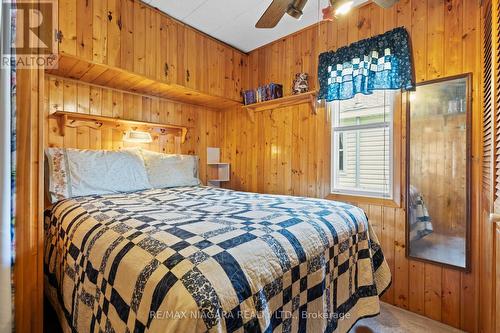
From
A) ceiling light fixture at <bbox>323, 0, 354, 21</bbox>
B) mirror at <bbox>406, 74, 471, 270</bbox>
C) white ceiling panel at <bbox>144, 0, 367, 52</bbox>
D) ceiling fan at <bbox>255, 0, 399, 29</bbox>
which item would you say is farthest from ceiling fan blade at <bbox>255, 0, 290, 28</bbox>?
mirror at <bbox>406, 74, 471, 270</bbox>

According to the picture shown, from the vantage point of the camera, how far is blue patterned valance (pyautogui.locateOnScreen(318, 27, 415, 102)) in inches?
83.6

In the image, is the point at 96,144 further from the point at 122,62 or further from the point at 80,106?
the point at 122,62

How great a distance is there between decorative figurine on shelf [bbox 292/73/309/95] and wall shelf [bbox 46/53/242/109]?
85 centimetres

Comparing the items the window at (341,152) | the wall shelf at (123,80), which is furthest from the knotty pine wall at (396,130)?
the wall shelf at (123,80)

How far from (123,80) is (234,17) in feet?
4.28

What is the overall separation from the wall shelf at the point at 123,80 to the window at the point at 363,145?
56.1 inches

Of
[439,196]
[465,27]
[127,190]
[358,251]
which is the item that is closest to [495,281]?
[358,251]

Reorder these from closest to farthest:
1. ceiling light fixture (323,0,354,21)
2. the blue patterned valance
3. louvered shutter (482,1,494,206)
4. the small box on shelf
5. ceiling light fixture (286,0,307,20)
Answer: ceiling light fixture (323,0,354,21)
ceiling light fixture (286,0,307,20)
louvered shutter (482,1,494,206)
the blue patterned valance
the small box on shelf

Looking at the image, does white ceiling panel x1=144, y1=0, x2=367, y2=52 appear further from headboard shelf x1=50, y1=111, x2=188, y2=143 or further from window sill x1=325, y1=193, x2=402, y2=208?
window sill x1=325, y1=193, x2=402, y2=208

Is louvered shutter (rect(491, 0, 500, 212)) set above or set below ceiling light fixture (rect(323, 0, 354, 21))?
below

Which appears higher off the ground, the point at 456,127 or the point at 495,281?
the point at 456,127

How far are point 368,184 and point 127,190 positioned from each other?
226cm

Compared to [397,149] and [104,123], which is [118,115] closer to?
[104,123]

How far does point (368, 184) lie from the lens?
7.99 ft
